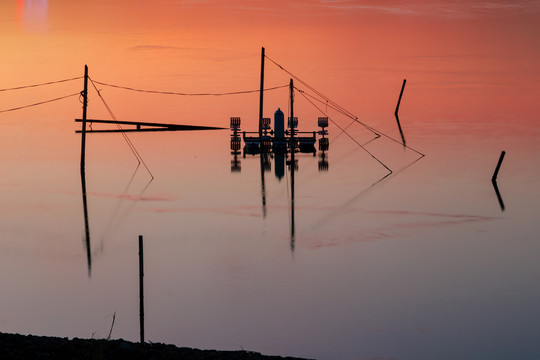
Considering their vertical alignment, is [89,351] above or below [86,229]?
below

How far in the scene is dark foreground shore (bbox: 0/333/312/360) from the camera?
79.3ft

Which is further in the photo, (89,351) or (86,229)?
(86,229)

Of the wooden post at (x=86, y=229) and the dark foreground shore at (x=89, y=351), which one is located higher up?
the wooden post at (x=86, y=229)

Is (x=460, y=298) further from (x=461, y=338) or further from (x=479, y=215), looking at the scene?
(x=479, y=215)

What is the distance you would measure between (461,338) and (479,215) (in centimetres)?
2349

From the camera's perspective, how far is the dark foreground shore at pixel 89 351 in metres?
24.2

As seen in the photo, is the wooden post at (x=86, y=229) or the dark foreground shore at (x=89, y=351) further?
the wooden post at (x=86, y=229)

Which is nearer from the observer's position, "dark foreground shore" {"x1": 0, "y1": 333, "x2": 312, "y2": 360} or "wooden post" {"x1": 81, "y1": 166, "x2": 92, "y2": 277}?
"dark foreground shore" {"x1": 0, "y1": 333, "x2": 312, "y2": 360}

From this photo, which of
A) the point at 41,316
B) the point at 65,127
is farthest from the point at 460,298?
the point at 65,127

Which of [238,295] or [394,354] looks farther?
[238,295]

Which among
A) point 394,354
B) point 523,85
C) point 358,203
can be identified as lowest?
point 394,354

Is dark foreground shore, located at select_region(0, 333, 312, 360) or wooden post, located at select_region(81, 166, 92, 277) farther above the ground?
wooden post, located at select_region(81, 166, 92, 277)

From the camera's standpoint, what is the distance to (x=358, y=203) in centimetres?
5634

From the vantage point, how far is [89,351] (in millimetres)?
24453
